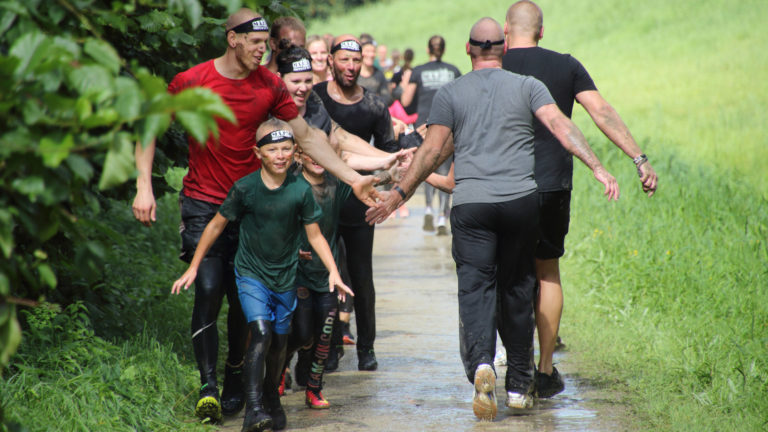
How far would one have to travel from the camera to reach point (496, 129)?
18.2 ft

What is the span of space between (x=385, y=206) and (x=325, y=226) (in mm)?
411

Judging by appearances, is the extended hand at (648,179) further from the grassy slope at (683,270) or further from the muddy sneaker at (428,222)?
the muddy sneaker at (428,222)

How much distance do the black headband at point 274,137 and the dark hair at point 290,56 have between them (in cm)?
103

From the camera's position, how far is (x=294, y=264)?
18.2ft

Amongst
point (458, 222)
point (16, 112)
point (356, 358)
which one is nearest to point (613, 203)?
point (356, 358)

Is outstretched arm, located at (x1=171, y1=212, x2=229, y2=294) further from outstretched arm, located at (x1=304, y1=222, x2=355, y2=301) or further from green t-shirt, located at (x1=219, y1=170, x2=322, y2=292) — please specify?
outstretched arm, located at (x1=304, y1=222, x2=355, y2=301)

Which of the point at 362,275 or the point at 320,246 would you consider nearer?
the point at 320,246

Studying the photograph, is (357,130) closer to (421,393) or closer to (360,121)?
(360,121)

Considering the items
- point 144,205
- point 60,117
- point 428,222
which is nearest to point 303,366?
point 144,205

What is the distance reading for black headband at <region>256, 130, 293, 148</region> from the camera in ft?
17.5

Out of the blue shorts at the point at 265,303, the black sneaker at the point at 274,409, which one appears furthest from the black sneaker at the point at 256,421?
the blue shorts at the point at 265,303

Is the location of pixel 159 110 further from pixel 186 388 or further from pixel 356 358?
pixel 356 358

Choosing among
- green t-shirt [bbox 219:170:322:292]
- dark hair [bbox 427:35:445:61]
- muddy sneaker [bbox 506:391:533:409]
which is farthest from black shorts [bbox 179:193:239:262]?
dark hair [bbox 427:35:445:61]

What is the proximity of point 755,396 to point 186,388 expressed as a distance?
3.22 m
